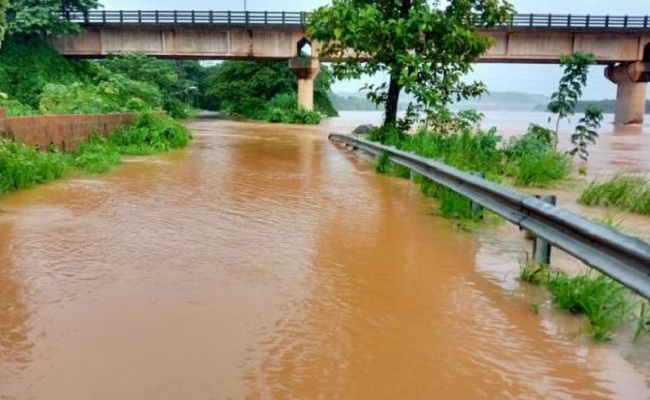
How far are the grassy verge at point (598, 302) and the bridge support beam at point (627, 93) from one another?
139ft

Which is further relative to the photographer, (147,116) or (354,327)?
(147,116)

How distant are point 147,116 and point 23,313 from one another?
12.9 meters

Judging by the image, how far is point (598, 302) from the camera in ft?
11.7

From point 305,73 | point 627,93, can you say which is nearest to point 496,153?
point 305,73

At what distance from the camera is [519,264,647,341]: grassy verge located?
3322 millimetres

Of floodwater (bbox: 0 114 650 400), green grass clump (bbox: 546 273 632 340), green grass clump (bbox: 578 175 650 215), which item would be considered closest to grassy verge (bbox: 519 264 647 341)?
green grass clump (bbox: 546 273 632 340)

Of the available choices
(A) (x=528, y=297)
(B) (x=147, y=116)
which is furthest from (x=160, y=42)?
(A) (x=528, y=297)

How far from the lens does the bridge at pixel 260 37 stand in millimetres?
38562

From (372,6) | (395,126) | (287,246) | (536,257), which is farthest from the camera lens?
(395,126)

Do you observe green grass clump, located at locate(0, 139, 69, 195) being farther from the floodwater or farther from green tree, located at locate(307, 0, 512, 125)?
green tree, located at locate(307, 0, 512, 125)

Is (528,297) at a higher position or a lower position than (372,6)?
lower

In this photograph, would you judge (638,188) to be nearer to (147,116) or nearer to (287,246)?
(287,246)

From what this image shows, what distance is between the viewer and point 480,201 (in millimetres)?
5984

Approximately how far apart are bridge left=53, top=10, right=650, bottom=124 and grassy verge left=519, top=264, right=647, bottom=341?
119ft
